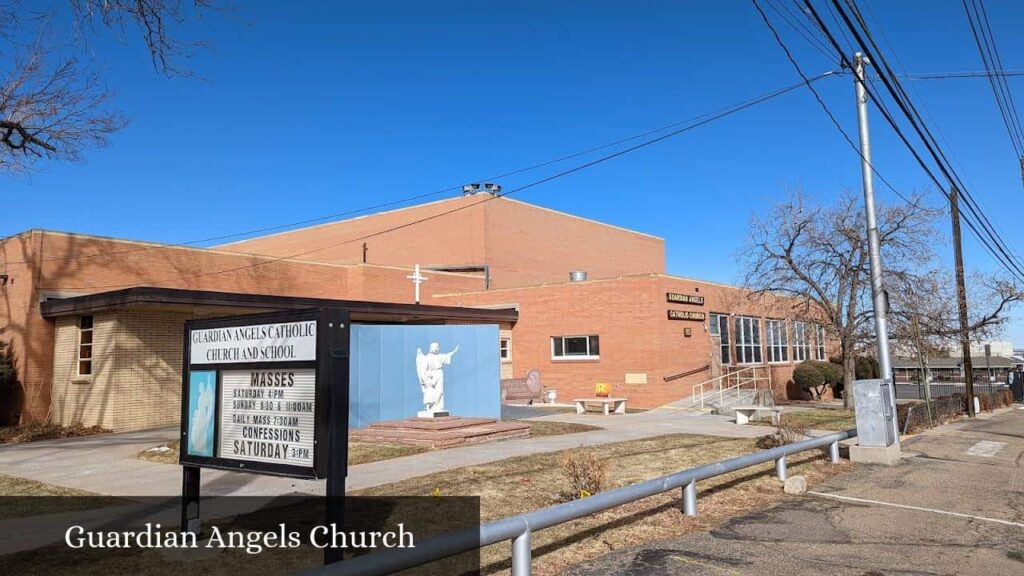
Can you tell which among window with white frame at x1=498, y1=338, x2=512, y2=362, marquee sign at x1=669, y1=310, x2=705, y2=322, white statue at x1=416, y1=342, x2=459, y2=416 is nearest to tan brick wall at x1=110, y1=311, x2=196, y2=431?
white statue at x1=416, y1=342, x2=459, y2=416

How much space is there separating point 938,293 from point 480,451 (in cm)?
1994

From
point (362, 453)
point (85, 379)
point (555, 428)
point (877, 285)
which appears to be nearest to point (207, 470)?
point (362, 453)

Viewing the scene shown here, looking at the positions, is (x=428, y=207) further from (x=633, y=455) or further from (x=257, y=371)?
(x=257, y=371)

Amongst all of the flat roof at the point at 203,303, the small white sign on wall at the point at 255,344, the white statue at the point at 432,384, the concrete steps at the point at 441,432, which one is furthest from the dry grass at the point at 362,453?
the small white sign on wall at the point at 255,344

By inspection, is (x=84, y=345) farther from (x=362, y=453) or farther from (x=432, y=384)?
(x=362, y=453)

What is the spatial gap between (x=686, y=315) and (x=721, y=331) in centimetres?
379

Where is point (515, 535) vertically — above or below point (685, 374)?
below

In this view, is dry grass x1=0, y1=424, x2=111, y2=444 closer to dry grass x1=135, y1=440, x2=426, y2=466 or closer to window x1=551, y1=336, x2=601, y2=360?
dry grass x1=135, y1=440, x2=426, y2=466

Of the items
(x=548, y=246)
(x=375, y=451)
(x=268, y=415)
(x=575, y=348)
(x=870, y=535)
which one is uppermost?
(x=548, y=246)

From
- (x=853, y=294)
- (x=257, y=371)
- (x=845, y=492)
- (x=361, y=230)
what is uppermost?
(x=361, y=230)

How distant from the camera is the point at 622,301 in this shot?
27.0 metres

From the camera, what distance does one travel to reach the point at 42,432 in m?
18.2

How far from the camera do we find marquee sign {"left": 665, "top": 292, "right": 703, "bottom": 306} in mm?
26806

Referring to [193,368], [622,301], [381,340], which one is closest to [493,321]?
[622,301]
